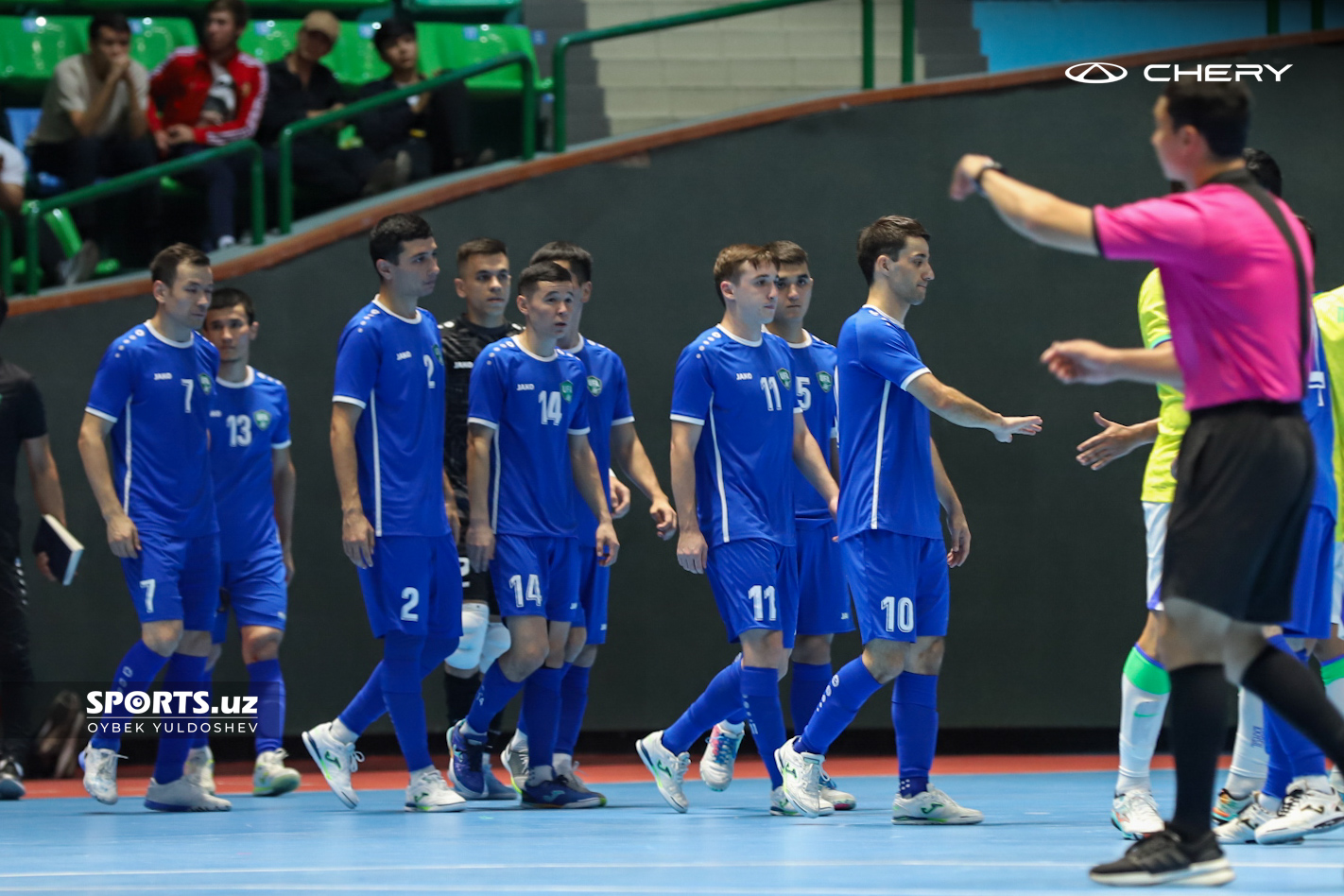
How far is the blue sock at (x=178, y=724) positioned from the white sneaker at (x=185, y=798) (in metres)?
0.04

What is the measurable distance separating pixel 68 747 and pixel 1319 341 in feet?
19.5

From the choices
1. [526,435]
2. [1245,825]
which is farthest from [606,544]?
[1245,825]

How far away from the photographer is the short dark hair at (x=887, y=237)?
591 cm

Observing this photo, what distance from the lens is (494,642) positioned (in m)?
7.09

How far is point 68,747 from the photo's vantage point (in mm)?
7941

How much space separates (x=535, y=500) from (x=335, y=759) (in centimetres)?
127

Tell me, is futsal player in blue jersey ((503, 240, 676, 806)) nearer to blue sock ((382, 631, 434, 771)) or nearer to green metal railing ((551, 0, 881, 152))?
blue sock ((382, 631, 434, 771))

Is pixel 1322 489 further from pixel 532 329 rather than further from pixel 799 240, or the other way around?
pixel 799 240

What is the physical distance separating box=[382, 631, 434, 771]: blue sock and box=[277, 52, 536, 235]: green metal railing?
3320 mm

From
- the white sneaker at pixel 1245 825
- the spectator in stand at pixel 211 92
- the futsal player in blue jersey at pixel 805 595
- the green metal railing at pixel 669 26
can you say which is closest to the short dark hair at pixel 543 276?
the futsal player in blue jersey at pixel 805 595

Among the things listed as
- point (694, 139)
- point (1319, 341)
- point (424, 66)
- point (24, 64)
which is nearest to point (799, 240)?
point (694, 139)

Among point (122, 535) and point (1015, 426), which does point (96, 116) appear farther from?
point (1015, 426)

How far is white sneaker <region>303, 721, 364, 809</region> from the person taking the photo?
6.30 metres

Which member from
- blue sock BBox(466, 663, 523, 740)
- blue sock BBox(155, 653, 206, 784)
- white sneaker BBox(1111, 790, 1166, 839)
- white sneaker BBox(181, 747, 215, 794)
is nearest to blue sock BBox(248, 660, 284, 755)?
white sneaker BBox(181, 747, 215, 794)
